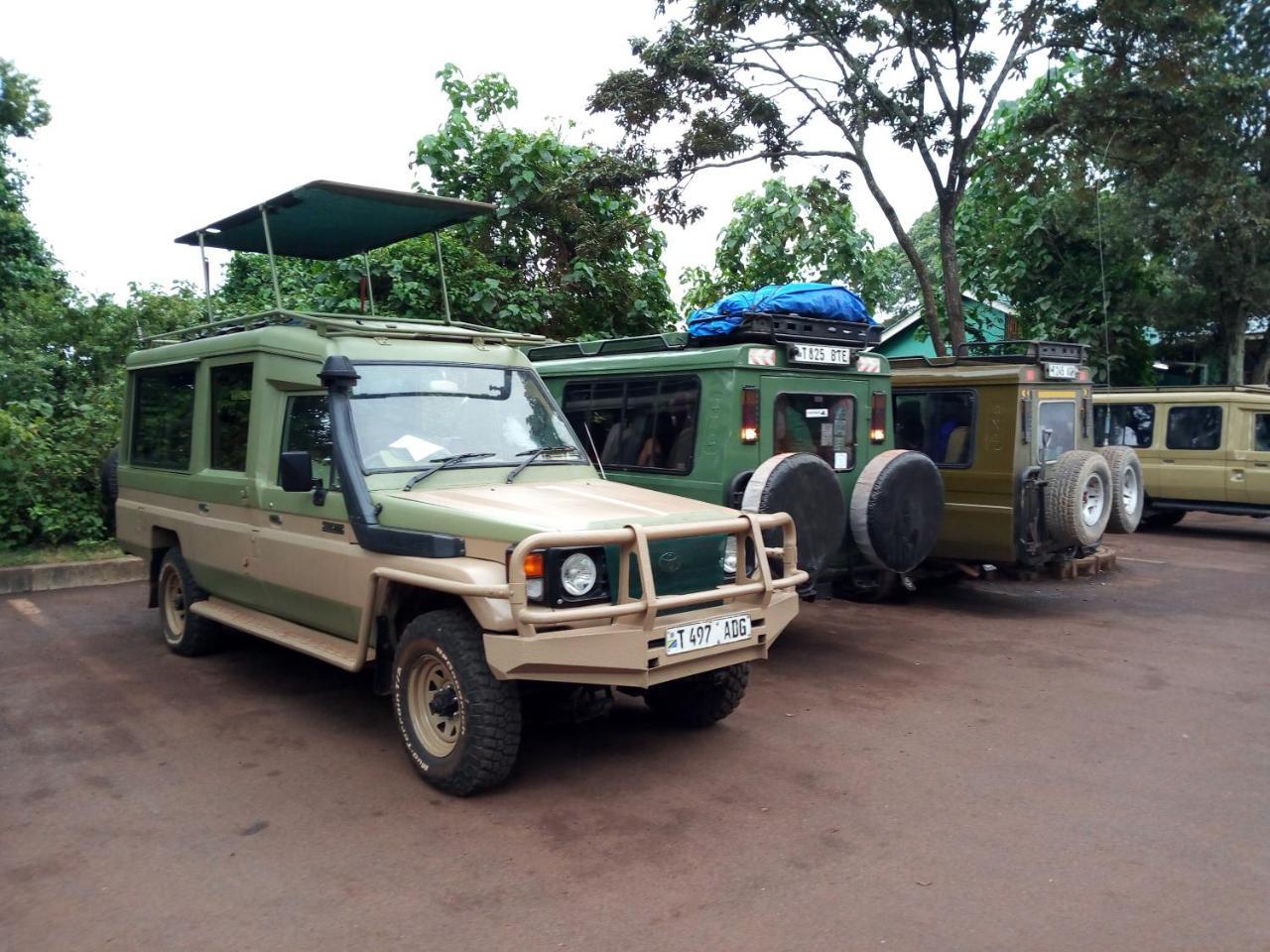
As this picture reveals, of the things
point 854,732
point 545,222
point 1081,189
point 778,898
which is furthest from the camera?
point 1081,189

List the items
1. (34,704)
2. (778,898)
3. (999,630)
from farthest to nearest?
(999,630)
(34,704)
(778,898)

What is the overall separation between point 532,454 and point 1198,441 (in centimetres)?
1113

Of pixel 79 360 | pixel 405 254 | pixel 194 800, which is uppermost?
pixel 405 254

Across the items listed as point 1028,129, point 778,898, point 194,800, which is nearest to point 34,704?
point 194,800

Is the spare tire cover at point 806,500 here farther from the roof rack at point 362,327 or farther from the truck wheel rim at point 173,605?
the truck wheel rim at point 173,605

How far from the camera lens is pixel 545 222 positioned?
12.7 m

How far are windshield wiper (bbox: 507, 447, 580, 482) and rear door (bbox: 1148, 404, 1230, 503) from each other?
1076cm

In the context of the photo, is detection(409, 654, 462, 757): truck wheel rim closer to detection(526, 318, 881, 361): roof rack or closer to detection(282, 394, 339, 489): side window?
detection(282, 394, 339, 489): side window

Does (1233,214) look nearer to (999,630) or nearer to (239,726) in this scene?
(999,630)

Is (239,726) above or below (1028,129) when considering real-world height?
below

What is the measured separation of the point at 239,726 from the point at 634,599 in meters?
2.55

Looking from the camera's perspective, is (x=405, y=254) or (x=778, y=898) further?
(x=405, y=254)

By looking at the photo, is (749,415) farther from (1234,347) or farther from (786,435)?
(1234,347)

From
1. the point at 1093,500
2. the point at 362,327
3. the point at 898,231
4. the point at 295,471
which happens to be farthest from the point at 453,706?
the point at 898,231
